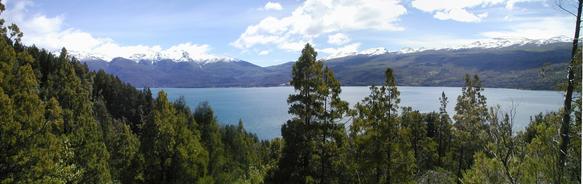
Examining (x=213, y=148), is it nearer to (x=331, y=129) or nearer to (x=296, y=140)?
(x=296, y=140)

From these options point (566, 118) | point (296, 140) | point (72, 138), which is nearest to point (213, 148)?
point (72, 138)

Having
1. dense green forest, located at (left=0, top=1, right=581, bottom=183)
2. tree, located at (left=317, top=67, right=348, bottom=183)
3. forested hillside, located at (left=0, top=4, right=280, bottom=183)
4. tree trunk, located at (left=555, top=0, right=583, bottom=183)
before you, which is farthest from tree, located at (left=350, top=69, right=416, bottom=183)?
tree trunk, located at (left=555, top=0, right=583, bottom=183)

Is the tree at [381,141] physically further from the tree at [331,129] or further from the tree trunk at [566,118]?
the tree trunk at [566,118]

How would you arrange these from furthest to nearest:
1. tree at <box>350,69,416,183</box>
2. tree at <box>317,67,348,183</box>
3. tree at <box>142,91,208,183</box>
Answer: tree at <box>142,91,208,183</box> < tree at <box>350,69,416,183</box> < tree at <box>317,67,348,183</box>

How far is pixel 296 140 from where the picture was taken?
19250 mm

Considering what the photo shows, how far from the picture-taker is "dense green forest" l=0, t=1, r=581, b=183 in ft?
27.4

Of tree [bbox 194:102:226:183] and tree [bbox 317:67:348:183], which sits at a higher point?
tree [bbox 317:67:348:183]

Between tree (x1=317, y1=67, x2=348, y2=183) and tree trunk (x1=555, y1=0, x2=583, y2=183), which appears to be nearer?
tree trunk (x1=555, y1=0, x2=583, y2=183)

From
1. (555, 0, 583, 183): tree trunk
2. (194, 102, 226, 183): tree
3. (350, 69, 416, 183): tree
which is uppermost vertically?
(555, 0, 583, 183): tree trunk

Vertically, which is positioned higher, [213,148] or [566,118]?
[566,118]

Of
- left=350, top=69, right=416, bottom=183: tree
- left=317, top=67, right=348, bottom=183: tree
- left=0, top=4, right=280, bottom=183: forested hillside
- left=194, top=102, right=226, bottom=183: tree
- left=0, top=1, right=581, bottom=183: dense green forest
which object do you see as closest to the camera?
left=0, top=1, right=581, bottom=183: dense green forest

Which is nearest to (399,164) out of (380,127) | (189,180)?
(380,127)

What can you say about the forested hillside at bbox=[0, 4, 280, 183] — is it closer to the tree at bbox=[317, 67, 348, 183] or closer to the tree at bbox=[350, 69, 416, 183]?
the tree at bbox=[317, 67, 348, 183]

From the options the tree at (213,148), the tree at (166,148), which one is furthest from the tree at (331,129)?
the tree at (213,148)
